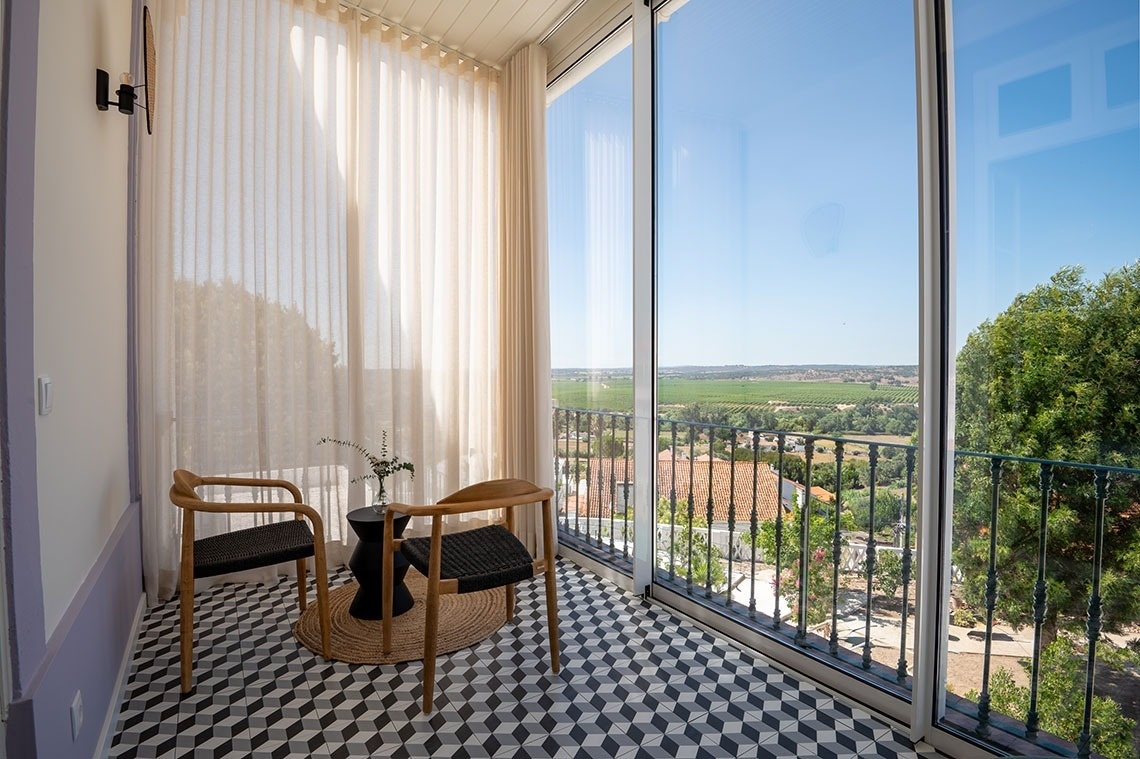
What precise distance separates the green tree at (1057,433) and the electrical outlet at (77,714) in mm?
2538

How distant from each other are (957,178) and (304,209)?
9.86 ft

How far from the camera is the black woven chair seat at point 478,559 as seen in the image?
7.26 feet

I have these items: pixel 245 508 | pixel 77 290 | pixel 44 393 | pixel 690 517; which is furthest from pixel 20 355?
pixel 690 517

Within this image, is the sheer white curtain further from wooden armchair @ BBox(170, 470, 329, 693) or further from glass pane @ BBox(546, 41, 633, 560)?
wooden armchair @ BBox(170, 470, 329, 693)

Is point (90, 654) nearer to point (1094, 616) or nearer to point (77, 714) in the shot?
point (77, 714)

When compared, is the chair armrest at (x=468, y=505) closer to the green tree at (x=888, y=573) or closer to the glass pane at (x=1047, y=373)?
the green tree at (x=888, y=573)

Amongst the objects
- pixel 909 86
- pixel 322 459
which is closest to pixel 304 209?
pixel 322 459

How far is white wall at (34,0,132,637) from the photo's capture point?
1.50 meters

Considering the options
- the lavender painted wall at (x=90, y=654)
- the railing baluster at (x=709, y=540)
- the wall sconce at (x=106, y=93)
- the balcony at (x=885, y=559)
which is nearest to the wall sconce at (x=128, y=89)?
the wall sconce at (x=106, y=93)

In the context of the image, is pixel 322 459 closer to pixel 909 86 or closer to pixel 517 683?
pixel 517 683

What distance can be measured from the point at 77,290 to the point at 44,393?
0.51 m

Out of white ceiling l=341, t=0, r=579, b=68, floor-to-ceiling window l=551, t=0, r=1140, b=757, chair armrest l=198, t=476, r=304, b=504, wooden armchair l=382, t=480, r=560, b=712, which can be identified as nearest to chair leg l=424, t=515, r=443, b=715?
wooden armchair l=382, t=480, r=560, b=712

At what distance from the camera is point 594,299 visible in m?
3.60

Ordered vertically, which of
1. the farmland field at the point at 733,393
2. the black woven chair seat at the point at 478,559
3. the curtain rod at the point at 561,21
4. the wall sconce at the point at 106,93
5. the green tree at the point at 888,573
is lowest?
Result: the green tree at the point at 888,573
